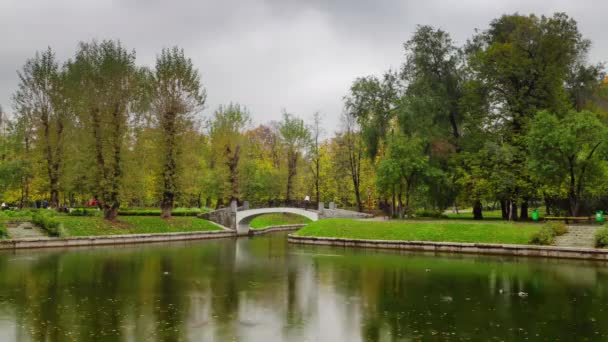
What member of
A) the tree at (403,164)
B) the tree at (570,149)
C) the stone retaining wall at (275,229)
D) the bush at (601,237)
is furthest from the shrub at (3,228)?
the bush at (601,237)

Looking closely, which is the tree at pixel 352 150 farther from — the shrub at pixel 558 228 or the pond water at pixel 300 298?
the pond water at pixel 300 298

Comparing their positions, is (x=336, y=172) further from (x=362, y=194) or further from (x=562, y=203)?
(x=562, y=203)

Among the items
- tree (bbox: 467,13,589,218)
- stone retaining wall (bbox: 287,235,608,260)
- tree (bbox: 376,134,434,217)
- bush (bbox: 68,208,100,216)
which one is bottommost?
stone retaining wall (bbox: 287,235,608,260)

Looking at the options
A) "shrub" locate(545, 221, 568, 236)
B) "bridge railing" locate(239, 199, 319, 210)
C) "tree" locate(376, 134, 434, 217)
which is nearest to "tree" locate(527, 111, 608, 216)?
"shrub" locate(545, 221, 568, 236)

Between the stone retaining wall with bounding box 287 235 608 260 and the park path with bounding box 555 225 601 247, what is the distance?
117cm

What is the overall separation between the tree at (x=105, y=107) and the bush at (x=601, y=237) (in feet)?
138

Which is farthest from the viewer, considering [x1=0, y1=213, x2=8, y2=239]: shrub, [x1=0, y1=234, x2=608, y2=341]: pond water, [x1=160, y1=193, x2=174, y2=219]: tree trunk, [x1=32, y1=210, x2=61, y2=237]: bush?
[x1=160, y1=193, x2=174, y2=219]: tree trunk

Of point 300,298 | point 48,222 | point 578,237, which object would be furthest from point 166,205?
point 578,237

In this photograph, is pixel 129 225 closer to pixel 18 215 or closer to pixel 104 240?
pixel 104 240

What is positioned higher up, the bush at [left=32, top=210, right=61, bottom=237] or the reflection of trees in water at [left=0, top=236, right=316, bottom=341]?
the bush at [left=32, top=210, right=61, bottom=237]

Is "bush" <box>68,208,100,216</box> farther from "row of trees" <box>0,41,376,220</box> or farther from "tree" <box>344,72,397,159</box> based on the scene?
"tree" <box>344,72,397,159</box>

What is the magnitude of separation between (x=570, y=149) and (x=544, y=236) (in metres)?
8.65

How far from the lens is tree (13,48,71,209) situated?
176ft

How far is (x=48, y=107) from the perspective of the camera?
54656 mm
